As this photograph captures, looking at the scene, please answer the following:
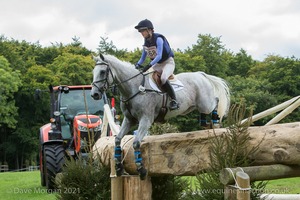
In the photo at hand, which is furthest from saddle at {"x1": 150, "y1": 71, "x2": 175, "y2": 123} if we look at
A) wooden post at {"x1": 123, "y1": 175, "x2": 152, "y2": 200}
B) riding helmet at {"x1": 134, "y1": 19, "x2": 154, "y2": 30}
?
wooden post at {"x1": 123, "y1": 175, "x2": 152, "y2": 200}

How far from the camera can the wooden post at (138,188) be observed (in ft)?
19.3

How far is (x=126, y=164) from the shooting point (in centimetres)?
632

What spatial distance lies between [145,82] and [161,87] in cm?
24

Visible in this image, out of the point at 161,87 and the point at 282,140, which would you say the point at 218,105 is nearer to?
the point at 161,87

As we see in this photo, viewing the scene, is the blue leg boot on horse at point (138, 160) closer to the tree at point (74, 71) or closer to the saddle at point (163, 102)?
the saddle at point (163, 102)

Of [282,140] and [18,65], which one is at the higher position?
[18,65]

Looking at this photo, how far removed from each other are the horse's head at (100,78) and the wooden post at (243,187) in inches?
78.0

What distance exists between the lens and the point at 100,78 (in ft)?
18.5

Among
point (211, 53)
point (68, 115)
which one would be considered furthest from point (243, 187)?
point (211, 53)

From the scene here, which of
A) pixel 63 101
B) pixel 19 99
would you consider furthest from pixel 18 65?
pixel 63 101

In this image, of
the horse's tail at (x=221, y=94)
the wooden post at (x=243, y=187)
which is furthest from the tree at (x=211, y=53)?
the wooden post at (x=243, y=187)

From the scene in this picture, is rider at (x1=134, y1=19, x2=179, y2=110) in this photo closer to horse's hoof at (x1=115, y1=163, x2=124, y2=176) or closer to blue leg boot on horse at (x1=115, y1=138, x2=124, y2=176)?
blue leg boot on horse at (x1=115, y1=138, x2=124, y2=176)

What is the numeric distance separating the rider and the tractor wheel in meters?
4.87

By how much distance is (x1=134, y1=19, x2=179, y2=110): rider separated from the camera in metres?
6.02
